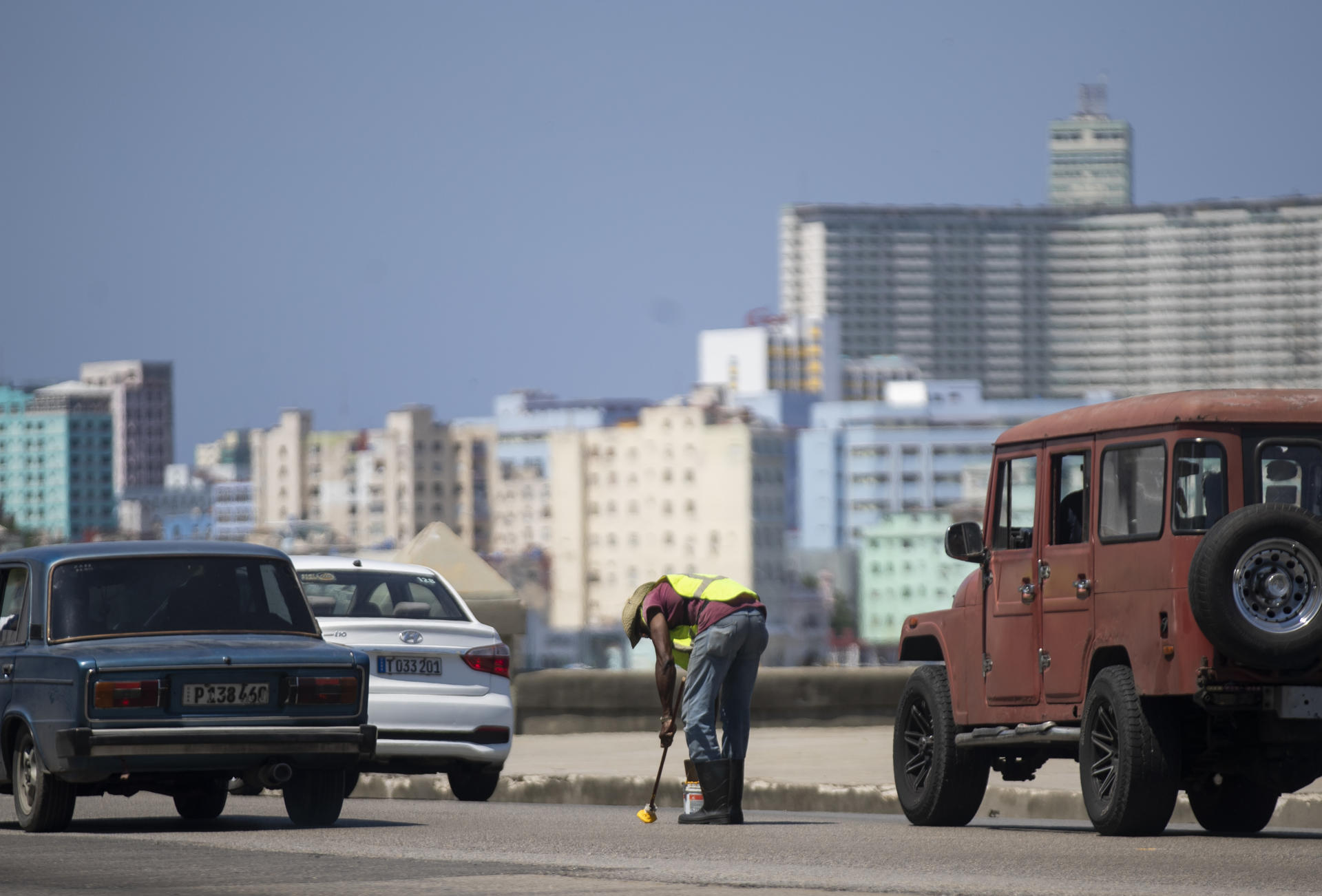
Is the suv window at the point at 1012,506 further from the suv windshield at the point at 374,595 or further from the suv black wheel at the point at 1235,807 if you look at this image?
the suv windshield at the point at 374,595

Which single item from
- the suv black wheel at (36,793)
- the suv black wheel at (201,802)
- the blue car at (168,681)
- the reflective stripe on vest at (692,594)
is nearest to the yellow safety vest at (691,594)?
the reflective stripe on vest at (692,594)

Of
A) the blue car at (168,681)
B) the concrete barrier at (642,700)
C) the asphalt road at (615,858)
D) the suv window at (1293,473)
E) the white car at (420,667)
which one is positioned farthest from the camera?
the concrete barrier at (642,700)

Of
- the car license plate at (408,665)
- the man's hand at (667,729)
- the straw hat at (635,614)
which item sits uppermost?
the straw hat at (635,614)

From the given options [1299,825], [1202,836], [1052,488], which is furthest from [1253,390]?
[1299,825]

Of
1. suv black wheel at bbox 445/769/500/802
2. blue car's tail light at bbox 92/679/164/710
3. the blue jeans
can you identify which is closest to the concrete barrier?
suv black wheel at bbox 445/769/500/802

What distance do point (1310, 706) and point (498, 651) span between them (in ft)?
17.6

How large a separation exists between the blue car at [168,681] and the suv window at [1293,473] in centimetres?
435

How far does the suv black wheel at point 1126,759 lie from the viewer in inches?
428

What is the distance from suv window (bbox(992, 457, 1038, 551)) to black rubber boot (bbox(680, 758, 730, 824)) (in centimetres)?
186

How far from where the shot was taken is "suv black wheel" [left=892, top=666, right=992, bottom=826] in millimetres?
12578

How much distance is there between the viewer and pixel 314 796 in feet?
39.3

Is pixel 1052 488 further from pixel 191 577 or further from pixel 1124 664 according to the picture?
pixel 191 577

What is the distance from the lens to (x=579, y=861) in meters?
10.2

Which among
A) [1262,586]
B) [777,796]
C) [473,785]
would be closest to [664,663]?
[473,785]
